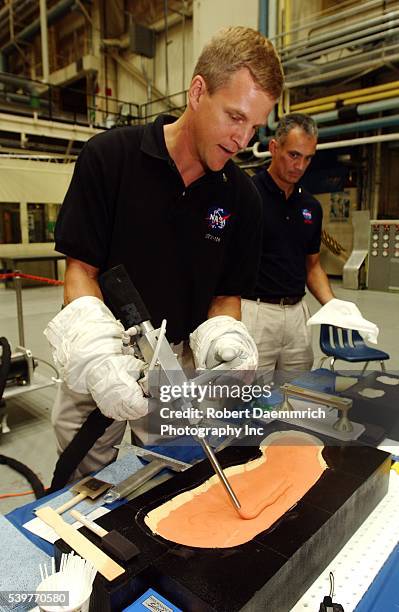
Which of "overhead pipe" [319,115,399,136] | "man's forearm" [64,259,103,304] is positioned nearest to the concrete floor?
"man's forearm" [64,259,103,304]

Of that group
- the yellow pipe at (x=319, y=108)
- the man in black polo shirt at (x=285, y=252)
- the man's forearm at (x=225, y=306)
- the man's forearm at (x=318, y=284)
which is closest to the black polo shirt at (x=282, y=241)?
the man in black polo shirt at (x=285, y=252)

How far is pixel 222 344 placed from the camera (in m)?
0.91

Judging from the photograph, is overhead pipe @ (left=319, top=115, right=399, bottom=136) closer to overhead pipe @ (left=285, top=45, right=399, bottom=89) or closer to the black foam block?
overhead pipe @ (left=285, top=45, right=399, bottom=89)

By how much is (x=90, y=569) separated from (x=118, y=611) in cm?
9

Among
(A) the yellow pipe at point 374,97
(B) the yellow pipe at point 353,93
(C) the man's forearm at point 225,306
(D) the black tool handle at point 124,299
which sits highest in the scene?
(B) the yellow pipe at point 353,93

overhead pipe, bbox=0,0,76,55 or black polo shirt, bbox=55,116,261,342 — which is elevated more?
overhead pipe, bbox=0,0,76,55

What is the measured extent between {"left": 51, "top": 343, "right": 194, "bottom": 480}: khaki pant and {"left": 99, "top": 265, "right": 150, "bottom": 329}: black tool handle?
494mm

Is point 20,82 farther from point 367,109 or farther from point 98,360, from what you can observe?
point 98,360

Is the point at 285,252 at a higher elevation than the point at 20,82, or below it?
below

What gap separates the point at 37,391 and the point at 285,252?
1.80 meters

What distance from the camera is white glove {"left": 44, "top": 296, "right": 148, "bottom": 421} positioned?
2.55 ft

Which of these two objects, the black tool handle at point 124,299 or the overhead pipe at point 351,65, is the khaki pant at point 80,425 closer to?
the black tool handle at point 124,299

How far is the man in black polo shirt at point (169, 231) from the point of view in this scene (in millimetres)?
815

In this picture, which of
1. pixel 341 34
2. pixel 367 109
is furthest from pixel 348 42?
pixel 367 109
